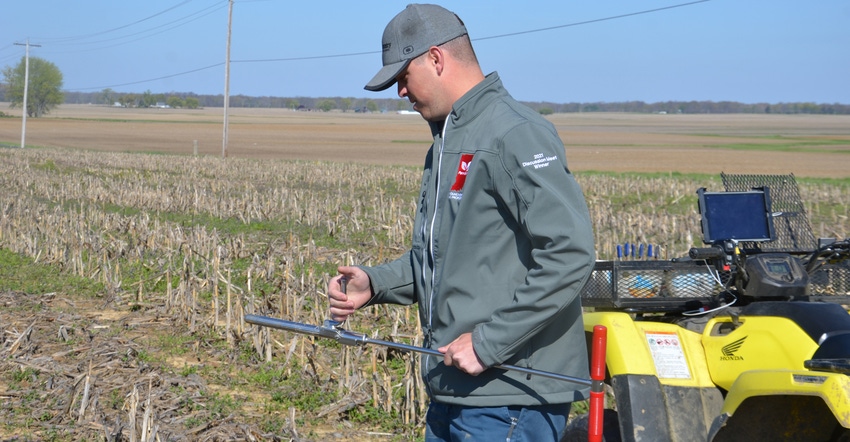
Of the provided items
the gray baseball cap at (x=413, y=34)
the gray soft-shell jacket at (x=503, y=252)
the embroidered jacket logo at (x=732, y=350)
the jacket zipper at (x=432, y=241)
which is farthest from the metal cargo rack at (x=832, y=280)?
the gray baseball cap at (x=413, y=34)

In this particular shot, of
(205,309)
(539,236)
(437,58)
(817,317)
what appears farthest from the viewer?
(205,309)

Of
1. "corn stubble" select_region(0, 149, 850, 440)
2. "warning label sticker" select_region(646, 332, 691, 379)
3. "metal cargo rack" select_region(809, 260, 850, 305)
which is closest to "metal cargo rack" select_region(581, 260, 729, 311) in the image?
"warning label sticker" select_region(646, 332, 691, 379)

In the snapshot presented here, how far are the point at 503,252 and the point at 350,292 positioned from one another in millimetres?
724

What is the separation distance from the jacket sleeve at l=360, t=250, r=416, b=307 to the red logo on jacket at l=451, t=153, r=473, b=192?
20.9 inches

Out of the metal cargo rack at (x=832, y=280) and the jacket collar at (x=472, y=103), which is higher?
the jacket collar at (x=472, y=103)

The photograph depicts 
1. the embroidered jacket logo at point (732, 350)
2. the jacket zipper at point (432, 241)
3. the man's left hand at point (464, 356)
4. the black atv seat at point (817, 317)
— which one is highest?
the jacket zipper at point (432, 241)

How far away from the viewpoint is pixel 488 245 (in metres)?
2.72

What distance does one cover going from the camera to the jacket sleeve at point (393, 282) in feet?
10.6

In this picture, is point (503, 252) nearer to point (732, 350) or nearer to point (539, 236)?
point (539, 236)

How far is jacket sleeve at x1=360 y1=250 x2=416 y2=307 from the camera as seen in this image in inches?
128

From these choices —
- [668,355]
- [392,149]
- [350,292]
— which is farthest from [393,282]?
[392,149]

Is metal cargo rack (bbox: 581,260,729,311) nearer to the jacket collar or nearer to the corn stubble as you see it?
the jacket collar

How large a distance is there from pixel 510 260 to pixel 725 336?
1.27 m

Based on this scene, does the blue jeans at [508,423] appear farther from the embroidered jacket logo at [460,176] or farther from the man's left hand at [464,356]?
the embroidered jacket logo at [460,176]
